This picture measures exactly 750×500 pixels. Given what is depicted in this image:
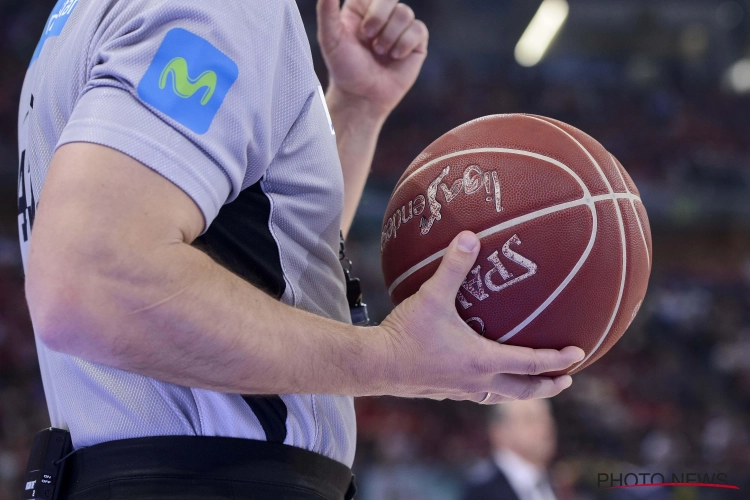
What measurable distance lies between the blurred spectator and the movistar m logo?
2.78 metres

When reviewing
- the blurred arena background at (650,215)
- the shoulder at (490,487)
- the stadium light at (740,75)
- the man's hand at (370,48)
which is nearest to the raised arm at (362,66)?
the man's hand at (370,48)

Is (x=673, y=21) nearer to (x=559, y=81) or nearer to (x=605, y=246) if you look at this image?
(x=559, y=81)

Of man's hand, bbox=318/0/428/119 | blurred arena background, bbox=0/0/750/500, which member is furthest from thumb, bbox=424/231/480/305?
blurred arena background, bbox=0/0/750/500

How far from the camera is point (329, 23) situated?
5.28 feet

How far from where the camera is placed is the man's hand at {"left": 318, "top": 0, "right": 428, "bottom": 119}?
5.26ft

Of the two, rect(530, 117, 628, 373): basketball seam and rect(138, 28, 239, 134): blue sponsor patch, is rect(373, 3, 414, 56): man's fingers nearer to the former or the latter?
rect(530, 117, 628, 373): basketball seam

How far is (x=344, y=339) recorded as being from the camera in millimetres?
915

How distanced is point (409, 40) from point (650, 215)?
31.9 ft

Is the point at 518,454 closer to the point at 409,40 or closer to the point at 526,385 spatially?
the point at 409,40

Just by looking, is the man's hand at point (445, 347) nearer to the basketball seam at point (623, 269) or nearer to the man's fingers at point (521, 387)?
the man's fingers at point (521, 387)

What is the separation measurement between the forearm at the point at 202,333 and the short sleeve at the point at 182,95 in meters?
0.09

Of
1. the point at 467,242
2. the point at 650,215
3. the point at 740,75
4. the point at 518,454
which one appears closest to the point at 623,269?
the point at 467,242

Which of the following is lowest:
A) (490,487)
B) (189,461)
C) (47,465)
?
(490,487)

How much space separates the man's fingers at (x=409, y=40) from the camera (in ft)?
5.35
